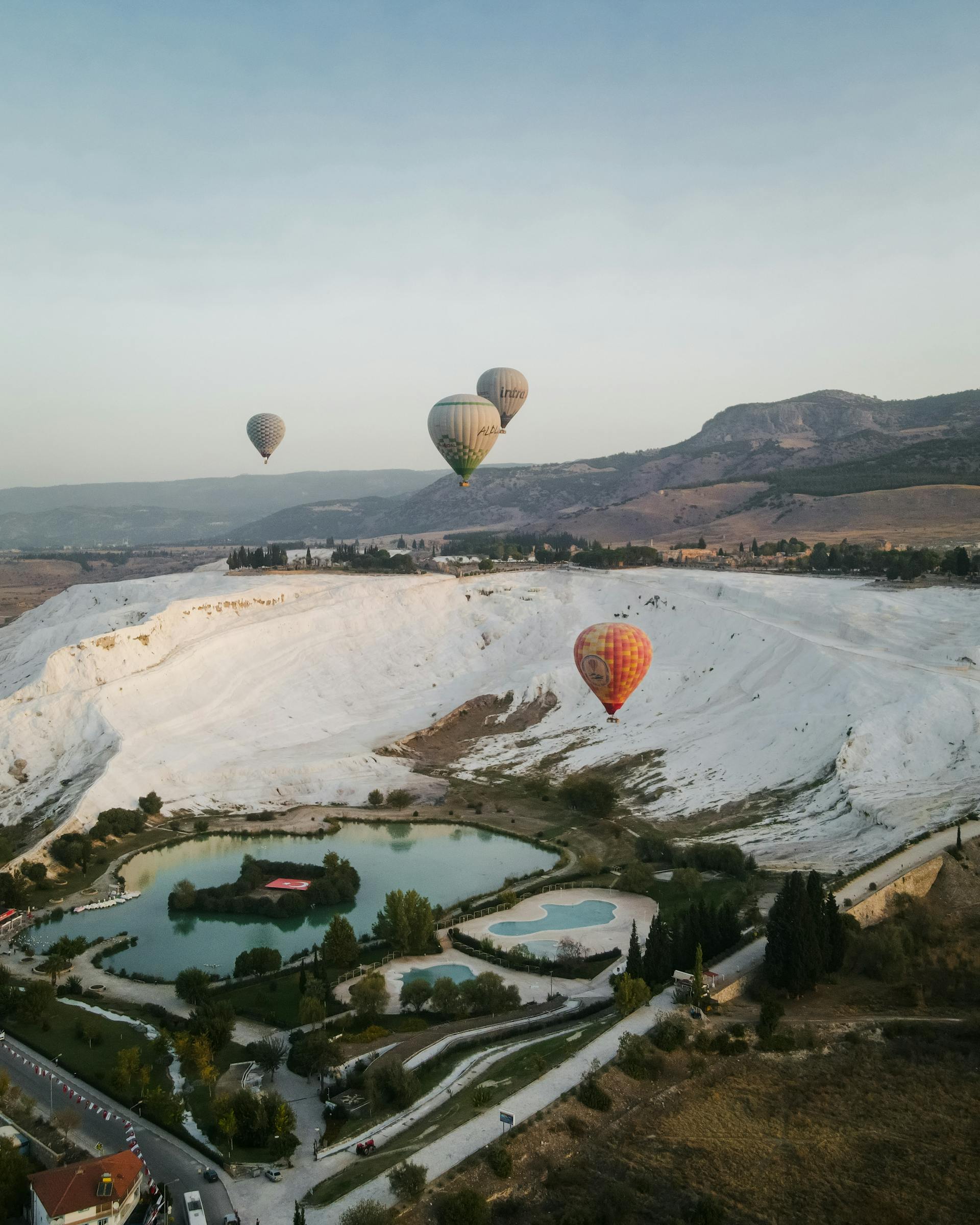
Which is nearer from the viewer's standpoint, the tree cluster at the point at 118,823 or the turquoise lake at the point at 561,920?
the turquoise lake at the point at 561,920

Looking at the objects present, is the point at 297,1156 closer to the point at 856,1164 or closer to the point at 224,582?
the point at 856,1164

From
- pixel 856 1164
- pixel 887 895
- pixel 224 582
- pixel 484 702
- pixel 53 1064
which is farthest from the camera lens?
pixel 224 582

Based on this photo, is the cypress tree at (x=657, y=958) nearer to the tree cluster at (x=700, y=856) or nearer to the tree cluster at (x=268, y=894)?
the tree cluster at (x=700, y=856)

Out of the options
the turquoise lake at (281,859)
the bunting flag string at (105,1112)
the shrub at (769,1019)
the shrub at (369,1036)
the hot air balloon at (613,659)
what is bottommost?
the turquoise lake at (281,859)

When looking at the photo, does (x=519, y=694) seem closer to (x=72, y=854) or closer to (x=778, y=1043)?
(x=72, y=854)

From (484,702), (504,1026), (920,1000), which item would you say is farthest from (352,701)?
(920,1000)

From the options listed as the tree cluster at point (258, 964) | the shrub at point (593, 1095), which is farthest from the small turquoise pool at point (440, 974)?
the shrub at point (593, 1095)

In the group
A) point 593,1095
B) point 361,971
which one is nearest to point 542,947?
point 361,971

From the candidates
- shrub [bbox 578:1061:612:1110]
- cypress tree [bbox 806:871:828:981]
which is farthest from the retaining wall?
shrub [bbox 578:1061:612:1110]
